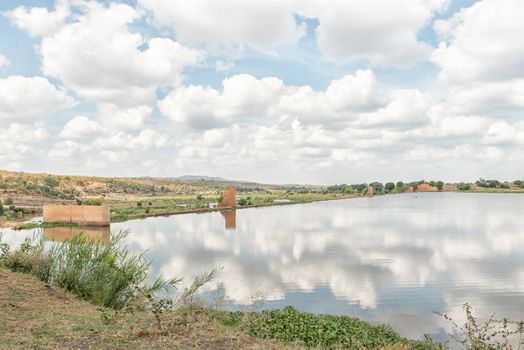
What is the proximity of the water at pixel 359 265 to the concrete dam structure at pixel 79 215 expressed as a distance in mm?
4263

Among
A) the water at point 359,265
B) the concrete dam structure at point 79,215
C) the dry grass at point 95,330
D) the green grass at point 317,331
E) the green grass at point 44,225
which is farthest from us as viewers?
the concrete dam structure at point 79,215

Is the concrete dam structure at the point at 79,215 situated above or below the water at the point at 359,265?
above

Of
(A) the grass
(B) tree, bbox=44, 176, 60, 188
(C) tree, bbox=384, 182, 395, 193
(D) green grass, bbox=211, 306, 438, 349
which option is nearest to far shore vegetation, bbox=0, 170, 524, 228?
(B) tree, bbox=44, 176, 60, 188

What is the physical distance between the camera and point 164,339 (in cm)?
951

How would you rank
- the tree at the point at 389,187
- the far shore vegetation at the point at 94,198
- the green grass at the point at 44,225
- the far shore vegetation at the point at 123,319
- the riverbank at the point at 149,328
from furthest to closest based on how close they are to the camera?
the tree at the point at 389,187
the far shore vegetation at the point at 94,198
the green grass at the point at 44,225
the far shore vegetation at the point at 123,319
the riverbank at the point at 149,328

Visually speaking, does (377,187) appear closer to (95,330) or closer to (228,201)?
(228,201)

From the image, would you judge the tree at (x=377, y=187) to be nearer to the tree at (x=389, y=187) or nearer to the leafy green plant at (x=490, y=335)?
the tree at (x=389, y=187)

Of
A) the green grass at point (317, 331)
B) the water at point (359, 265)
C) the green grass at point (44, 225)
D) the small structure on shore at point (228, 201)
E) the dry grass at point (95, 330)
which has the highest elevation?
the small structure on shore at point (228, 201)

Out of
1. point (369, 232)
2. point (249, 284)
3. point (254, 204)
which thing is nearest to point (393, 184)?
point (254, 204)

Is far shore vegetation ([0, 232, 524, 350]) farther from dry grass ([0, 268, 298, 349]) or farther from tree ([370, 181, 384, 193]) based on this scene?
tree ([370, 181, 384, 193])

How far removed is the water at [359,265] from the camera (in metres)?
18.2

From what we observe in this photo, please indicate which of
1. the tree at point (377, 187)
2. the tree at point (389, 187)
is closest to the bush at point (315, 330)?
the tree at point (377, 187)

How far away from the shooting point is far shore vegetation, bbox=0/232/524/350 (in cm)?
956

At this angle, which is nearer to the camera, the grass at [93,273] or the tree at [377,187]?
the grass at [93,273]
